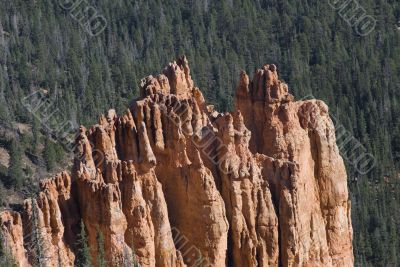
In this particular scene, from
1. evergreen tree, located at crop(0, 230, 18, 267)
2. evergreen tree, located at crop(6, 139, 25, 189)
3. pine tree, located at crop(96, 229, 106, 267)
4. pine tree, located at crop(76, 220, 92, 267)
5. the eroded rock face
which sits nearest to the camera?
evergreen tree, located at crop(0, 230, 18, 267)

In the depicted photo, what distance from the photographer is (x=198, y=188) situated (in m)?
38.6

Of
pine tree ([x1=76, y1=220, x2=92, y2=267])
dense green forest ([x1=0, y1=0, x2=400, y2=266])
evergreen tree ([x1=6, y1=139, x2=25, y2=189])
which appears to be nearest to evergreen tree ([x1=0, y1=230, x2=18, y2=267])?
pine tree ([x1=76, y1=220, x2=92, y2=267])

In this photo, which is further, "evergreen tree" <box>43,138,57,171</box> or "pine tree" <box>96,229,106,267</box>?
"evergreen tree" <box>43,138,57,171</box>

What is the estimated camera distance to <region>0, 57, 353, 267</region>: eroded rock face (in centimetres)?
3634

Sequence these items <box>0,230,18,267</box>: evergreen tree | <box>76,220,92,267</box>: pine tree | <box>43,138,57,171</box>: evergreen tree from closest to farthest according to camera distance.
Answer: <box>0,230,18,267</box>: evergreen tree
<box>76,220,92,267</box>: pine tree
<box>43,138,57,171</box>: evergreen tree

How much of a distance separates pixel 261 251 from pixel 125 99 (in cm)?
6809

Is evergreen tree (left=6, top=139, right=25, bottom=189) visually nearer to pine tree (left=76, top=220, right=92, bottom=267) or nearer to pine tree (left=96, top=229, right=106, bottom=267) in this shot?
pine tree (left=76, top=220, right=92, bottom=267)

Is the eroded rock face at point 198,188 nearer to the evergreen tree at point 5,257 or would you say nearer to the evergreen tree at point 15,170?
the evergreen tree at point 5,257

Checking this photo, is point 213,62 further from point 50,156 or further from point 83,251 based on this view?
point 83,251

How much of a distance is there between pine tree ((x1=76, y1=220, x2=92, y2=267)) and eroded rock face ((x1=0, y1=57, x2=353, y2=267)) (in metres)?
0.23

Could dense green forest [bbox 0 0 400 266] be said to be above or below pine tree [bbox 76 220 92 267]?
above

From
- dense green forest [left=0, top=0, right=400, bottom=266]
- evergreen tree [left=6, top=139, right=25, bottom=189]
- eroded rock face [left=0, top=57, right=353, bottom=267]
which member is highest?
dense green forest [left=0, top=0, right=400, bottom=266]

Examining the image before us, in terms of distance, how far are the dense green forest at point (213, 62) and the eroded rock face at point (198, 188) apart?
32616 millimetres

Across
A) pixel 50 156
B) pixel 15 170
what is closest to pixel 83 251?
pixel 15 170
